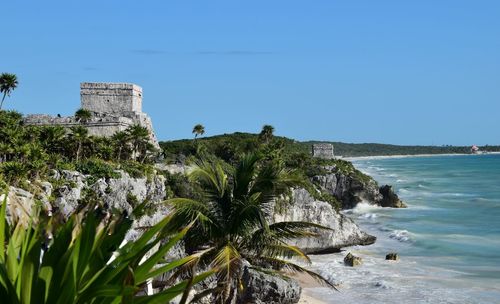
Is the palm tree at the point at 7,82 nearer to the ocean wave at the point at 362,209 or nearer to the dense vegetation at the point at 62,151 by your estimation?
the dense vegetation at the point at 62,151

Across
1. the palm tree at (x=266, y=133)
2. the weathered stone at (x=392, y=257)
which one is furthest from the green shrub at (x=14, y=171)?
the palm tree at (x=266, y=133)

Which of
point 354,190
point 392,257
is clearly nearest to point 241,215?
point 392,257

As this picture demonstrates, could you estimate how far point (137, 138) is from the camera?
44656mm

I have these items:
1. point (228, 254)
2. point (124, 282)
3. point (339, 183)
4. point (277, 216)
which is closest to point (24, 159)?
point (277, 216)

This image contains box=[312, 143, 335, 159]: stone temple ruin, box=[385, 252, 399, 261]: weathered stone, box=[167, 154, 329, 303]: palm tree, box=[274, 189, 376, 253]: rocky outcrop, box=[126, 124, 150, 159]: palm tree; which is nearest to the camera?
box=[167, 154, 329, 303]: palm tree

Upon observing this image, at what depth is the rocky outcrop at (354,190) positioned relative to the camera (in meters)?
60.8

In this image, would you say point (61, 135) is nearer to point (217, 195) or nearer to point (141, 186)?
point (141, 186)

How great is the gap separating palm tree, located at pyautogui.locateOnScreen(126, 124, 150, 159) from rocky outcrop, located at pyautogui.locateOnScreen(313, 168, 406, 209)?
20.9 meters

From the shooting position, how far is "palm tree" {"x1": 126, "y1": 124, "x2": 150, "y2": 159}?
44219 millimetres

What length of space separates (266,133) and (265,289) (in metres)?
58.9

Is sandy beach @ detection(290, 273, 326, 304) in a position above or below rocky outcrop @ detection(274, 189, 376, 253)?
below

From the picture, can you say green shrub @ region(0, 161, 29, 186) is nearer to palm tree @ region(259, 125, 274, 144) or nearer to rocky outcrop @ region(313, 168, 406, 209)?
rocky outcrop @ region(313, 168, 406, 209)

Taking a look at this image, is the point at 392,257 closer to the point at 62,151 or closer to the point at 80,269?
the point at 62,151

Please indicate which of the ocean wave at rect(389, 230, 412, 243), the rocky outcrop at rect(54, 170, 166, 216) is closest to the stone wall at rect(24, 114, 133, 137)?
the rocky outcrop at rect(54, 170, 166, 216)
